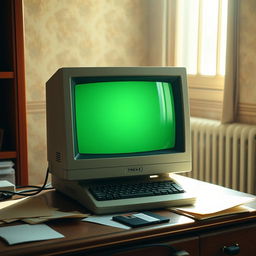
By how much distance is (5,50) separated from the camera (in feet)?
9.45

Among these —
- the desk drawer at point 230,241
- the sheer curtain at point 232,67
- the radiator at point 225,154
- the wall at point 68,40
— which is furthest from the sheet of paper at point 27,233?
the wall at point 68,40

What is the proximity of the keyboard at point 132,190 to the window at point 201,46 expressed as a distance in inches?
70.2

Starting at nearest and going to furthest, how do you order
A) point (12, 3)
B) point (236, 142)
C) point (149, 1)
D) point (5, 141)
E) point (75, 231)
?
point (75, 231)
point (12, 3)
point (5, 141)
point (236, 142)
point (149, 1)

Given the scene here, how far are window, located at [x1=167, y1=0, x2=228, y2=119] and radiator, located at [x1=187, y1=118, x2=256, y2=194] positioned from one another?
195mm

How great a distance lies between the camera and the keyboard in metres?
1.79

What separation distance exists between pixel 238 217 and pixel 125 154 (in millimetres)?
460

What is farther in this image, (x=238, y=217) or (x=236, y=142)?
(x=236, y=142)

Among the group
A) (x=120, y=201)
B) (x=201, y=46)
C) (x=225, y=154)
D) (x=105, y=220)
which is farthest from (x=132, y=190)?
(x=201, y=46)

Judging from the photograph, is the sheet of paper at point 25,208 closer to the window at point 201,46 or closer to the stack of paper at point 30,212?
the stack of paper at point 30,212

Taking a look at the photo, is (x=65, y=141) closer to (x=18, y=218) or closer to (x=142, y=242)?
(x=18, y=218)

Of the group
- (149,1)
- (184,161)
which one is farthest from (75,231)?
(149,1)

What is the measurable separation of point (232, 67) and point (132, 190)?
1703mm

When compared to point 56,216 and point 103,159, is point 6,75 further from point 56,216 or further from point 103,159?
point 56,216

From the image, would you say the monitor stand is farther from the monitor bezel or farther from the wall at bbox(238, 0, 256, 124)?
the wall at bbox(238, 0, 256, 124)
